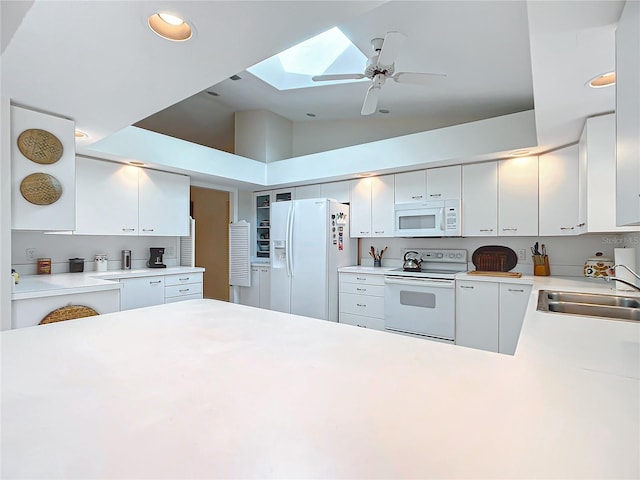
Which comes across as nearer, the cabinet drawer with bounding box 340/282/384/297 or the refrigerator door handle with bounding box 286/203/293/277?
the cabinet drawer with bounding box 340/282/384/297

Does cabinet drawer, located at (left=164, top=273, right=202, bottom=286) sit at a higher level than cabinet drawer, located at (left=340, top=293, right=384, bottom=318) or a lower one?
higher

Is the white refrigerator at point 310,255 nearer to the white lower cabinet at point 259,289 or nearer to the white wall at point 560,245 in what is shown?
the white lower cabinet at point 259,289

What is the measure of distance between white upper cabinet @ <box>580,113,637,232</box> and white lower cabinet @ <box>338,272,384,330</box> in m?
2.08

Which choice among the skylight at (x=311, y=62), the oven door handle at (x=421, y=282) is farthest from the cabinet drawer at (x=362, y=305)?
the skylight at (x=311, y=62)

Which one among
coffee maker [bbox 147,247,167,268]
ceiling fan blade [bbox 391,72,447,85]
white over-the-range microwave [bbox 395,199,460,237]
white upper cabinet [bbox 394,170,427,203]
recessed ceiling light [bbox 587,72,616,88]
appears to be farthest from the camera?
coffee maker [bbox 147,247,167,268]

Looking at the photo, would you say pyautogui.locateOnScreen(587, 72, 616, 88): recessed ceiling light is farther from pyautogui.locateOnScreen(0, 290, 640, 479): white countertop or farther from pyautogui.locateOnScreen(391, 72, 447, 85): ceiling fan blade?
pyautogui.locateOnScreen(0, 290, 640, 479): white countertop

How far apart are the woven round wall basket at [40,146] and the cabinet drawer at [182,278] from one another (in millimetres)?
1749

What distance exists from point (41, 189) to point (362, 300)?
10.5 feet

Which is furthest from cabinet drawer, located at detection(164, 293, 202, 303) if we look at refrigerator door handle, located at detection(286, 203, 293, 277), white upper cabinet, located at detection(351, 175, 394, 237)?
white upper cabinet, located at detection(351, 175, 394, 237)

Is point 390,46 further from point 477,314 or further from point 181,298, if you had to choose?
point 181,298

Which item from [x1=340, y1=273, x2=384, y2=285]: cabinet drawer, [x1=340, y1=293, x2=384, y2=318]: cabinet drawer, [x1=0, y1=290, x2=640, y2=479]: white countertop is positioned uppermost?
[x1=0, y1=290, x2=640, y2=479]: white countertop

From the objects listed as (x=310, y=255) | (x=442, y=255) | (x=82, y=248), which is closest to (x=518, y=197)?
(x=442, y=255)

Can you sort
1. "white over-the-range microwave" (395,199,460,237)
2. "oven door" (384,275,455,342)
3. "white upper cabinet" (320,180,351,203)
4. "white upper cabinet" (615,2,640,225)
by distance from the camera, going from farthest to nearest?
"white upper cabinet" (320,180,351,203) → "white over-the-range microwave" (395,199,460,237) → "oven door" (384,275,455,342) → "white upper cabinet" (615,2,640,225)

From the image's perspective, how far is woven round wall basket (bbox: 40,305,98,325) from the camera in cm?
234
